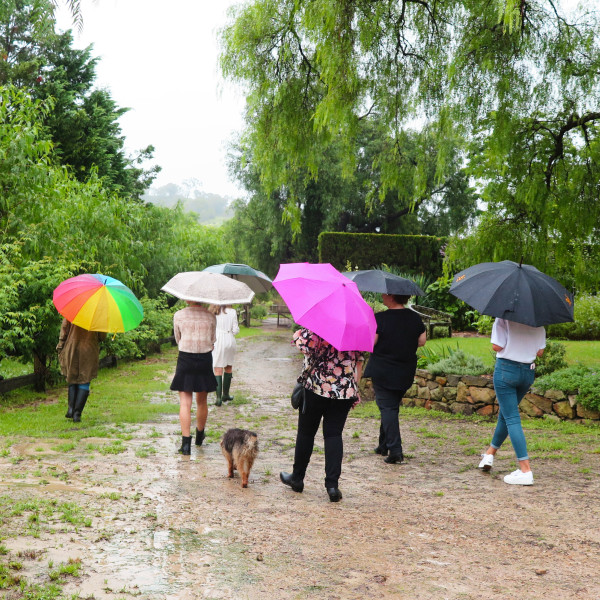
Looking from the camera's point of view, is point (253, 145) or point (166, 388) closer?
point (253, 145)

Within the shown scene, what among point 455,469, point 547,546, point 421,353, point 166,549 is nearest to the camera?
point 166,549

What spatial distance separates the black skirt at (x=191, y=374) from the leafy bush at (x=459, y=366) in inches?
178

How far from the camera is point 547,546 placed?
14.7 feet

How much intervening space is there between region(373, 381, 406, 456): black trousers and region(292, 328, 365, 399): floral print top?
125 centimetres

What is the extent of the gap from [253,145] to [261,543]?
6.28m

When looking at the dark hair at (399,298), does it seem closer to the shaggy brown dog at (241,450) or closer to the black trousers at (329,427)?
the black trousers at (329,427)

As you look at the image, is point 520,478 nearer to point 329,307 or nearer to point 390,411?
point 390,411

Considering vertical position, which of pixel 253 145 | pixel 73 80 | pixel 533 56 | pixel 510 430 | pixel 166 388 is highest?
pixel 73 80

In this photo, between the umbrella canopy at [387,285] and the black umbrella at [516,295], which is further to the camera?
the umbrella canopy at [387,285]

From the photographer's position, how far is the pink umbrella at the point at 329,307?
5.16 m

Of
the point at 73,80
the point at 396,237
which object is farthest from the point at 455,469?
the point at 73,80

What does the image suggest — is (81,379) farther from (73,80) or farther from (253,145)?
(73,80)

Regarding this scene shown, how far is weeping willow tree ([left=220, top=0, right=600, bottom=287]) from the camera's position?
852cm

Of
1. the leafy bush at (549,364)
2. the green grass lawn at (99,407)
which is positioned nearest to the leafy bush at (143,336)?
the green grass lawn at (99,407)
